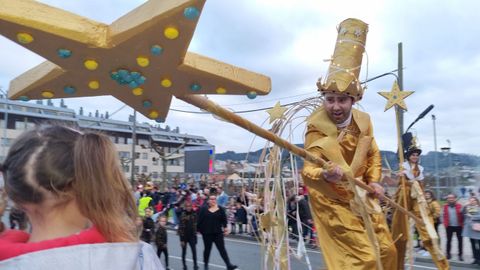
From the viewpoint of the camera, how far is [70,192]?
129 centimetres

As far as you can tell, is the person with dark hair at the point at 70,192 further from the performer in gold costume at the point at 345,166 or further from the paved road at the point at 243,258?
the paved road at the point at 243,258

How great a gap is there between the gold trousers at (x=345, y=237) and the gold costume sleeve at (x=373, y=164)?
0.34 m

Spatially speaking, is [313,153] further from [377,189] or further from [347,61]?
[347,61]

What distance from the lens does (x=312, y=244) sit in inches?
481

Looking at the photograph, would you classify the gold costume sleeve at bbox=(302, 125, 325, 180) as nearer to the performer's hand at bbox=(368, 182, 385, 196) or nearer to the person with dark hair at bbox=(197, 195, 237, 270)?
the performer's hand at bbox=(368, 182, 385, 196)

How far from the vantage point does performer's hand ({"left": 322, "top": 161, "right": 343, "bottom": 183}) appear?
323 cm

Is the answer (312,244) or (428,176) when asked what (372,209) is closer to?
(312,244)

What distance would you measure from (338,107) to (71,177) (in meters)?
2.89

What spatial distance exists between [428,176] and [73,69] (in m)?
12.0

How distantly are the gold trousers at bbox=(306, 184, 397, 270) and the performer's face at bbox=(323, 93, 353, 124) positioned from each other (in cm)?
63

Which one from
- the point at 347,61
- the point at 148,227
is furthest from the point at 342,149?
the point at 148,227

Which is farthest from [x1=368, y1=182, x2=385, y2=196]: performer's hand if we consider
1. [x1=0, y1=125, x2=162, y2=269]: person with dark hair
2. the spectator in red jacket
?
the spectator in red jacket

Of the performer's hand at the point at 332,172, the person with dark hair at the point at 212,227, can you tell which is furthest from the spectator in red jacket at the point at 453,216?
the performer's hand at the point at 332,172

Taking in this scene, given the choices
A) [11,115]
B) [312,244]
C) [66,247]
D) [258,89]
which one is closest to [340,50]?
[258,89]
